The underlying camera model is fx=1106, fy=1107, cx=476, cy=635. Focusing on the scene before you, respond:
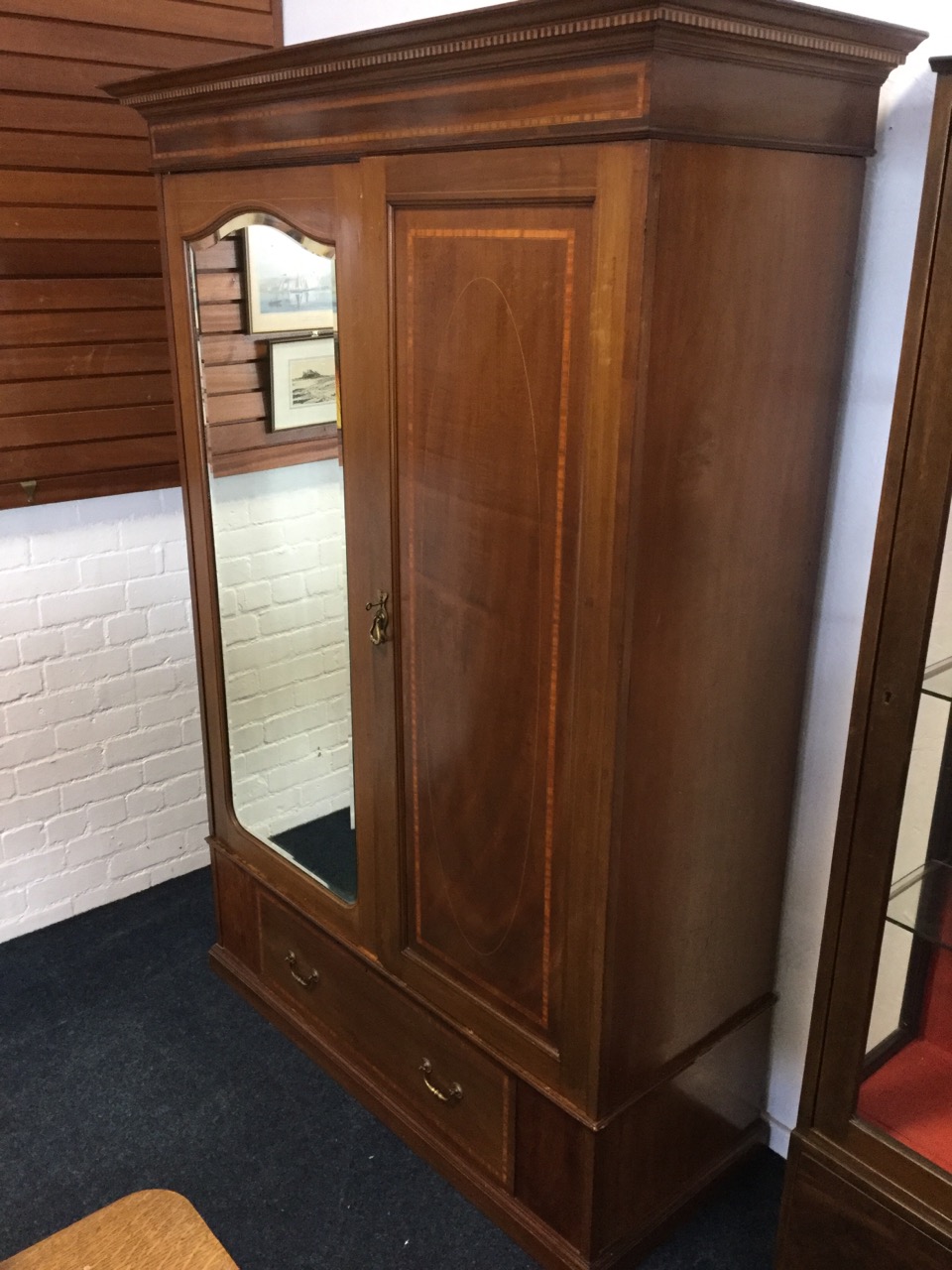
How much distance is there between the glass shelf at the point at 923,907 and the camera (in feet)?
4.49

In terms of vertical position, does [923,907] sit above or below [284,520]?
below

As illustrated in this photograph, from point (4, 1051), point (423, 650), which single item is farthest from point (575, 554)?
point (4, 1051)

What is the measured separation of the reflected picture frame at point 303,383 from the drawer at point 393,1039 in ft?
3.06

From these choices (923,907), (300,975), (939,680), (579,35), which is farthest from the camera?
(300,975)

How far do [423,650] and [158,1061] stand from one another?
1099 mm

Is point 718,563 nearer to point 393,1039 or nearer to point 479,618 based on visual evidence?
point 479,618

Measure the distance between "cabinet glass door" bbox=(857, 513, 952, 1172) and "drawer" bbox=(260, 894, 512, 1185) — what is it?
567mm

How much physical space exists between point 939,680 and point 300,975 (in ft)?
4.48

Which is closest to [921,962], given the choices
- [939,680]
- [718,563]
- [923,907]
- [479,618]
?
[923,907]

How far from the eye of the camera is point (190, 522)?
2.06 meters

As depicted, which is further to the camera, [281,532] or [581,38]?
[281,532]

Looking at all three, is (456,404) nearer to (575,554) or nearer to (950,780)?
(575,554)

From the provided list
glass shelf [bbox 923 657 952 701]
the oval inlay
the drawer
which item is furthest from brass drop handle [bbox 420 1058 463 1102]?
glass shelf [bbox 923 657 952 701]

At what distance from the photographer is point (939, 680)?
1280 mm
